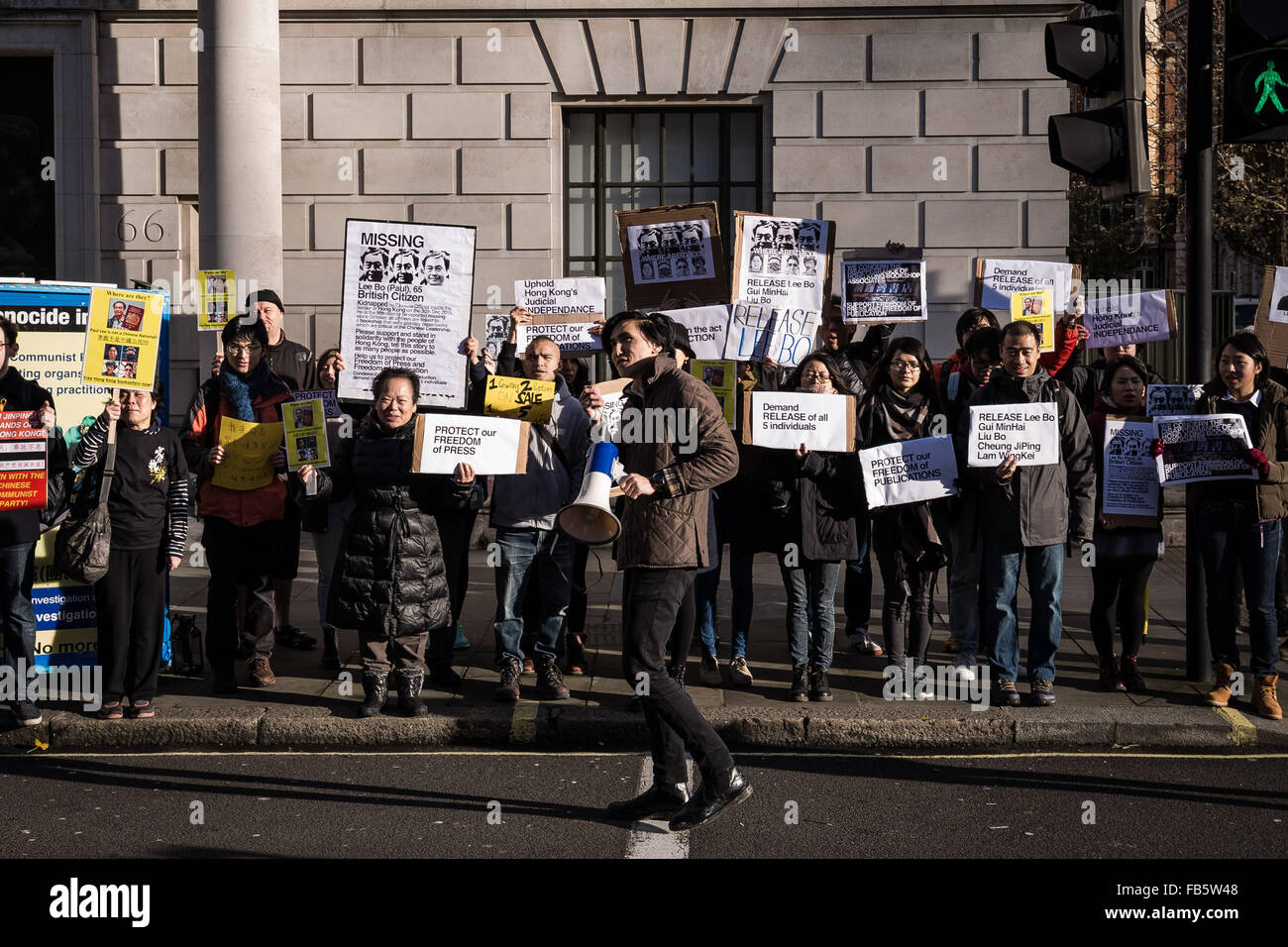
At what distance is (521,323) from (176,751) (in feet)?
11.3

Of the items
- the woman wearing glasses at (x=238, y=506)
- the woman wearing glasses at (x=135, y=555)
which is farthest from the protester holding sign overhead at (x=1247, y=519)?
the woman wearing glasses at (x=135, y=555)

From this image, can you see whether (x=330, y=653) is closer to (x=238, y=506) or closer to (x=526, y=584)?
(x=238, y=506)

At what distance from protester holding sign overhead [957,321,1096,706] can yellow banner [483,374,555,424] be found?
7.36 feet

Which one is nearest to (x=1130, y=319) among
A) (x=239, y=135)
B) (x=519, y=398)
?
(x=519, y=398)

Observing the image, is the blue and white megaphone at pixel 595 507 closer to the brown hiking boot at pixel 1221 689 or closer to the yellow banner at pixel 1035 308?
the brown hiking boot at pixel 1221 689

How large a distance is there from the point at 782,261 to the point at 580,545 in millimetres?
2292

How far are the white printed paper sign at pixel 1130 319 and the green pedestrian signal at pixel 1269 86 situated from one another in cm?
218

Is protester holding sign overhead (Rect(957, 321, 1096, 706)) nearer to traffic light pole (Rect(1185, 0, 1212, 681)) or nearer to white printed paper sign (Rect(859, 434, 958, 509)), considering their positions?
white printed paper sign (Rect(859, 434, 958, 509))

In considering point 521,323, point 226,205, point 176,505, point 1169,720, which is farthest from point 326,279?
point 1169,720

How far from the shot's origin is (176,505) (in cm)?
729

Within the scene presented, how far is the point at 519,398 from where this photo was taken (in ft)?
24.7

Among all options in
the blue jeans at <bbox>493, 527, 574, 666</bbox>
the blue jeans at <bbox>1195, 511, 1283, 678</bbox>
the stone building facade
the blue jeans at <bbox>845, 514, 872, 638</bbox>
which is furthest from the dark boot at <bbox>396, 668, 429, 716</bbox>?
the stone building facade
